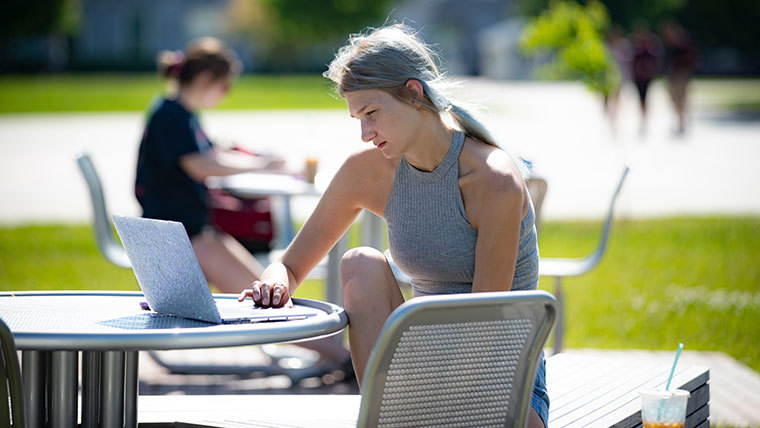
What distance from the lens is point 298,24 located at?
68.0 m

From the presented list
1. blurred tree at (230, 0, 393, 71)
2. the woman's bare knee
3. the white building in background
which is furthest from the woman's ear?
blurred tree at (230, 0, 393, 71)

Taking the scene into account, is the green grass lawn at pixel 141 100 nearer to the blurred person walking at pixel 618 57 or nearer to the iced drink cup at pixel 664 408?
the blurred person walking at pixel 618 57

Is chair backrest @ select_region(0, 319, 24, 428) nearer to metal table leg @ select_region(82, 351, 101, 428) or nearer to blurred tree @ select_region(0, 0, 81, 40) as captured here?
metal table leg @ select_region(82, 351, 101, 428)

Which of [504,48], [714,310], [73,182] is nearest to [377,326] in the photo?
[714,310]

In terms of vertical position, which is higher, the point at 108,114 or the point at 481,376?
the point at 481,376

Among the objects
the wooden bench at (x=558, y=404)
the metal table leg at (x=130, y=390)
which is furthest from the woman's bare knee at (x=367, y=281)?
the metal table leg at (x=130, y=390)

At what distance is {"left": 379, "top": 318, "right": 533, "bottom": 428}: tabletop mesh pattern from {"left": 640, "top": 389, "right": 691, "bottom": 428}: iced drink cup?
21.9 inches

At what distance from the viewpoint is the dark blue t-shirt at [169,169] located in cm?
543

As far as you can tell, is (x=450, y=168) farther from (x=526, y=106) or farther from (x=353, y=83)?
(x=526, y=106)

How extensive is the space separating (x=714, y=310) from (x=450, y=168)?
476 cm

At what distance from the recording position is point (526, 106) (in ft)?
107

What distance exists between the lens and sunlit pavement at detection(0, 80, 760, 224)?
40.1 ft

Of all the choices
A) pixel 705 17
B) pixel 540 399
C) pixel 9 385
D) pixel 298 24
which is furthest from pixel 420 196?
pixel 298 24

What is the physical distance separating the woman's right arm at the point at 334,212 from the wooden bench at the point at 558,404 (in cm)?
36
